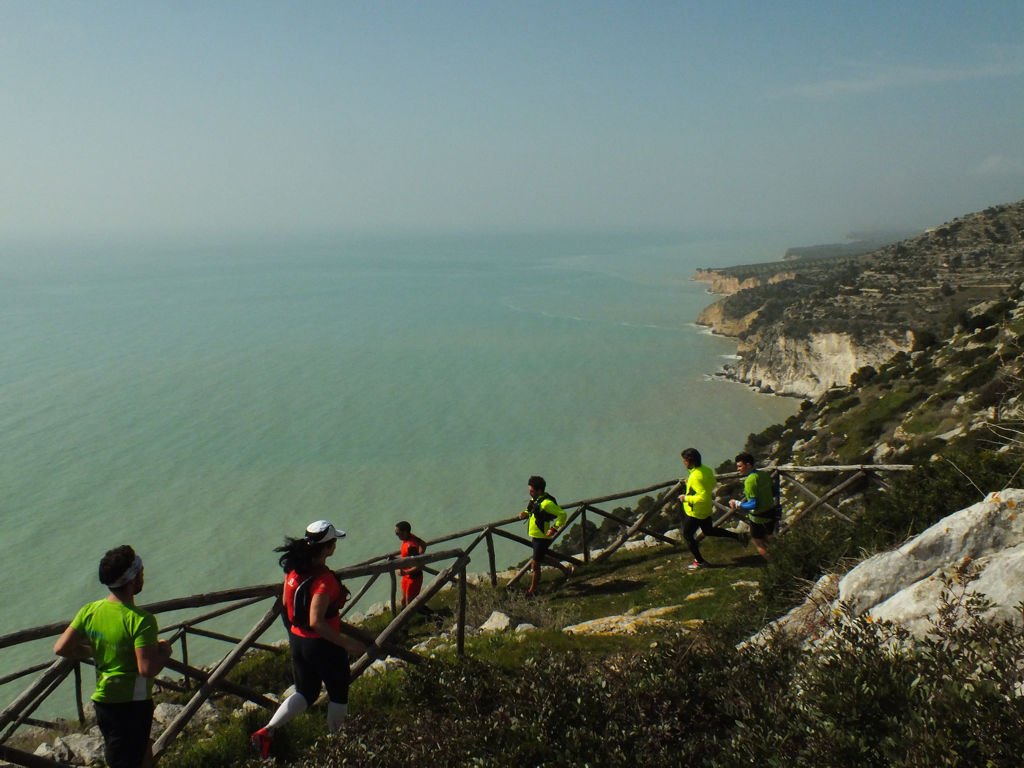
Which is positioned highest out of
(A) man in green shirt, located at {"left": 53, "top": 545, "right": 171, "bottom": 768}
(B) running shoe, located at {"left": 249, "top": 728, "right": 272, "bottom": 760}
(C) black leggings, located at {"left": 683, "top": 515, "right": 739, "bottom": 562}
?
(A) man in green shirt, located at {"left": 53, "top": 545, "right": 171, "bottom": 768}

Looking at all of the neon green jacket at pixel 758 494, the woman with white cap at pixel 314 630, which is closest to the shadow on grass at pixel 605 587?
the neon green jacket at pixel 758 494

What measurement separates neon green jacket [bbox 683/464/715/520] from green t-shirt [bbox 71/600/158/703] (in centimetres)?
768

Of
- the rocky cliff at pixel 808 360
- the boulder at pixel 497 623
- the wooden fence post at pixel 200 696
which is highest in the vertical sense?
the wooden fence post at pixel 200 696

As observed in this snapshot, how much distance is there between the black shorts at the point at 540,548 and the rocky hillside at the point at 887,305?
36808mm

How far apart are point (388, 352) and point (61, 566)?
2103 inches

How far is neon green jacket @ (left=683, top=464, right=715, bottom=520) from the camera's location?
33.8ft

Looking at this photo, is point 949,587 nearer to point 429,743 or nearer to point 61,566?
point 429,743

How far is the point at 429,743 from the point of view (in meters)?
4.32

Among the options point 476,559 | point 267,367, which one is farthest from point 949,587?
point 267,367

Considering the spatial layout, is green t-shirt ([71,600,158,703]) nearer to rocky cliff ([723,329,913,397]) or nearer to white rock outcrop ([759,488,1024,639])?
white rock outcrop ([759,488,1024,639])

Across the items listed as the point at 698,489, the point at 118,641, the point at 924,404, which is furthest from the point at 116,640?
the point at 924,404

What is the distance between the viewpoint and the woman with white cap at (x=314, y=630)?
5027mm

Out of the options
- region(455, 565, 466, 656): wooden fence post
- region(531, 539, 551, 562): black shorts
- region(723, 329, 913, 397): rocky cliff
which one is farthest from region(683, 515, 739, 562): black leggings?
region(723, 329, 913, 397): rocky cliff

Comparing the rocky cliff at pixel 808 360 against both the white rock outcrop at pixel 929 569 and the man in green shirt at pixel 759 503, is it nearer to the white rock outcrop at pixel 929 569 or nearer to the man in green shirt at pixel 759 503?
the man in green shirt at pixel 759 503
